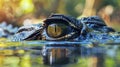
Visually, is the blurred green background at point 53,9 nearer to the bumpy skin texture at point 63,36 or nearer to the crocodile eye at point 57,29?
the bumpy skin texture at point 63,36

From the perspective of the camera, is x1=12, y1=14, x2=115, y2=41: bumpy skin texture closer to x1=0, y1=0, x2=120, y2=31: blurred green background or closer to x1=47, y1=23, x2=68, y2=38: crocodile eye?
x1=47, y1=23, x2=68, y2=38: crocodile eye

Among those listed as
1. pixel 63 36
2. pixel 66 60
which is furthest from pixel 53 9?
pixel 66 60

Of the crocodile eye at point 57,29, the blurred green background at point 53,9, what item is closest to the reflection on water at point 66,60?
the crocodile eye at point 57,29

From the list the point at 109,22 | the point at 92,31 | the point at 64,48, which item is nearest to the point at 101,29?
the point at 92,31

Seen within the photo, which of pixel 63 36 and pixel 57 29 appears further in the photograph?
pixel 63 36

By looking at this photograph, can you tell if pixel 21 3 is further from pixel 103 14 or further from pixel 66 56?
pixel 66 56

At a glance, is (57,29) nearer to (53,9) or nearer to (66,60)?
(66,60)

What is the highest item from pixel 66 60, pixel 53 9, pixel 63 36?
pixel 53 9
